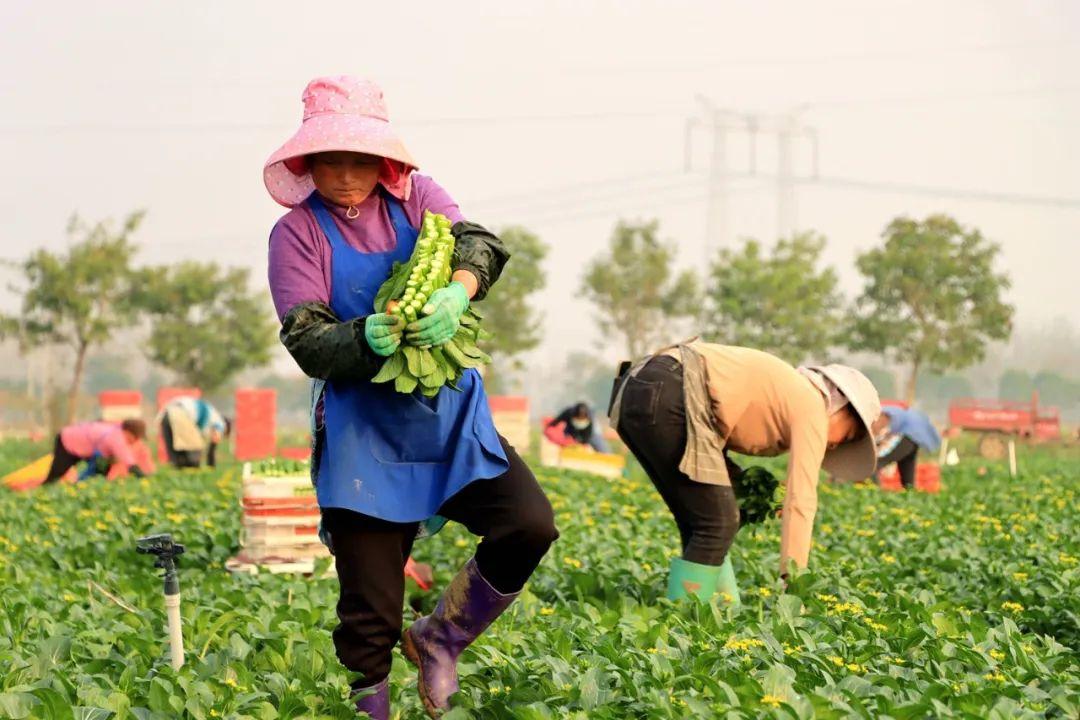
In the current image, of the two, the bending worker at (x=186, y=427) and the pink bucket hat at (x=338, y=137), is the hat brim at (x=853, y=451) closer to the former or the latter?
the pink bucket hat at (x=338, y=137)

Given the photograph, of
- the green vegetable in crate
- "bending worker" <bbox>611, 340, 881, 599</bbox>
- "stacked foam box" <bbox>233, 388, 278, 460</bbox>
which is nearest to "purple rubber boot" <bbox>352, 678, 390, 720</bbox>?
"bending worker" <bbox>611, 340, 881, 599</bbox>

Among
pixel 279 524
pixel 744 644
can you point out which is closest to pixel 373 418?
pixel 744 644

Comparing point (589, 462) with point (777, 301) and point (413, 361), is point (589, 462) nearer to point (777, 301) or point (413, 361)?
point (413, 361)

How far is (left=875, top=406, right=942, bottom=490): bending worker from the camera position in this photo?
13633 millimetres

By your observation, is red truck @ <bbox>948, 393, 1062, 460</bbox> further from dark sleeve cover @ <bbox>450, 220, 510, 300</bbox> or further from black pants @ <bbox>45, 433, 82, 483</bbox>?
dark sleeve cover @ <bbox>450, 220, 510, 300</bbox>

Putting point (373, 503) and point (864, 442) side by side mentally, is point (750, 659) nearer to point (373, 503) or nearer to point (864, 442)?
point (373, 503)

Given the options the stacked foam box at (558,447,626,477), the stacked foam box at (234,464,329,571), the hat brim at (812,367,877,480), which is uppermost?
the hat brim at (812,367,877,480)

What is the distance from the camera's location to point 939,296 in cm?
3628

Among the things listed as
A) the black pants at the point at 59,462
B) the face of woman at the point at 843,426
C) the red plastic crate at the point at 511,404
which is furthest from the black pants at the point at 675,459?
the red plastic crate at the point at 511,404

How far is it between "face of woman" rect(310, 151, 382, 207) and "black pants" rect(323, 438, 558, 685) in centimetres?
85

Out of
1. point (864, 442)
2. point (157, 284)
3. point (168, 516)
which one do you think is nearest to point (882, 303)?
point (157, 284)

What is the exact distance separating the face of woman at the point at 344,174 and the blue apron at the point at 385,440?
67 mm

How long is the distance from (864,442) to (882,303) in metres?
32.6

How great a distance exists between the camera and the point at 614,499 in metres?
11.2
